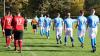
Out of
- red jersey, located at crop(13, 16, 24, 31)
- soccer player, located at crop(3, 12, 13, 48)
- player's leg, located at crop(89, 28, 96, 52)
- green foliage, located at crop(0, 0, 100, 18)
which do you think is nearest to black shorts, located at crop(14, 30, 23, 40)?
red jersey, located at crop(13, 16, 24, 31)

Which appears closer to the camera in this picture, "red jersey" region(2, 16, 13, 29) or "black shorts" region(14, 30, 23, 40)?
"black shorts" region(14, 30, 23, 40)

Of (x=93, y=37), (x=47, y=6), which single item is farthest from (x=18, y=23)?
(x=47, y=6)

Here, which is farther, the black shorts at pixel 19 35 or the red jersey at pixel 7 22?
the red jersey at pixel 7 22

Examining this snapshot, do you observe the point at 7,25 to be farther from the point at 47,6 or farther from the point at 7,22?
the point at 47,6

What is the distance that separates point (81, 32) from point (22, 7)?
7226cm

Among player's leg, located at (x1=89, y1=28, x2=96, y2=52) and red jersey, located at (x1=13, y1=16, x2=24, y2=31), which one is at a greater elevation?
red jersey, located at (x1=13, y1=16, x2=24, y2=31)

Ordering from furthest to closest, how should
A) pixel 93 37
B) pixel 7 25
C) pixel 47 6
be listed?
pixel 47 6, pixel 7 25, pixel 93 37

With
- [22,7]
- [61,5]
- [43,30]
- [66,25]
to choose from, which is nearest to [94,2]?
[61,5]

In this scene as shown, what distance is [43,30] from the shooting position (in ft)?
118

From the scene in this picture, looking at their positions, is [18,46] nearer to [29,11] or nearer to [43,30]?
[43,30]

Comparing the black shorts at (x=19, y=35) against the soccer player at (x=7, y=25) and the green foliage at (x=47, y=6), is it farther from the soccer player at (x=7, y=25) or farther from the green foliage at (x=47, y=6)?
the green foliage at (x=47, y=6)

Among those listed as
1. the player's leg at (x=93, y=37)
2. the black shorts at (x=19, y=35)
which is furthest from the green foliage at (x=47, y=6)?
the black shorts at (x=19, y=35)

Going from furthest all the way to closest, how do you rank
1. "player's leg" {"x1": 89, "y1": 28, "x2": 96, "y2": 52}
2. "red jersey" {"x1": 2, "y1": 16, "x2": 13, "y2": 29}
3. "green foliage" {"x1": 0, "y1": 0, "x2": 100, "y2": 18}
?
"green foliage" {"x1": 0, "y1": 0, "x2": 100, "y2": 18} < "red jersey" {"x1": 2, "y1": 16, "x2": 13, "y2": 29} < "player's leg" {"x1": 89, "y1": 28, "x2": 96, "y2": 52}

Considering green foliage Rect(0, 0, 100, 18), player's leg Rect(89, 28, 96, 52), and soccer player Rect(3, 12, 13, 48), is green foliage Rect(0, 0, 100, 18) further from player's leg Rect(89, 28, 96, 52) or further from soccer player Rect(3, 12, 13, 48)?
player's leg Rect(89, 28, 96, 52)
